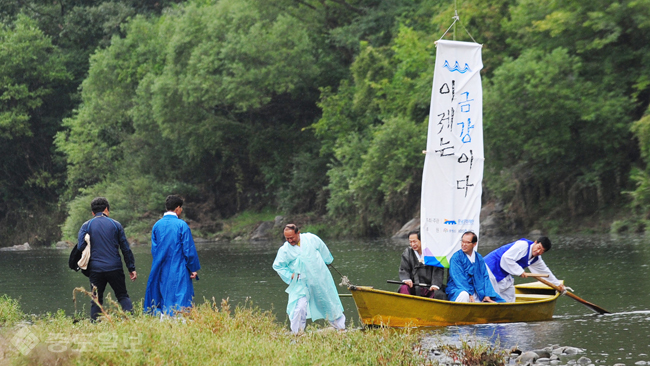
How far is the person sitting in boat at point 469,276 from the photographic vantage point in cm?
1349

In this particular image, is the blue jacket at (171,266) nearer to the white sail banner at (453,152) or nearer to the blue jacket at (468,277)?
the blue jacket at (468,277)

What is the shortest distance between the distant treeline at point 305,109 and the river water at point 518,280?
162 inches

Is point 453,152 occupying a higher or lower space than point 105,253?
higher

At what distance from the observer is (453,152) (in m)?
15.4

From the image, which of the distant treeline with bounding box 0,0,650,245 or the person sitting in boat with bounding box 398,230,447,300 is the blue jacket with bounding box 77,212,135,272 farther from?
the distant treeline with bounding box 0,0,650,245

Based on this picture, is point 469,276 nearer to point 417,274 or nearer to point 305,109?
point 417,274

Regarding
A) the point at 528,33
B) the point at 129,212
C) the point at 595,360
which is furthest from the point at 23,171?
the point at 595,360

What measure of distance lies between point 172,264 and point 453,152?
6.10m

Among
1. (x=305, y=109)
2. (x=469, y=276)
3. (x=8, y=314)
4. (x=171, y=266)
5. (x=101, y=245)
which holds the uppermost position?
(x=305, y=109)

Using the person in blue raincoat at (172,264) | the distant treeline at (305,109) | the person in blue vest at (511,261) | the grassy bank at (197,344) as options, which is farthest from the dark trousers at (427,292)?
the distant treeline at (305,109)

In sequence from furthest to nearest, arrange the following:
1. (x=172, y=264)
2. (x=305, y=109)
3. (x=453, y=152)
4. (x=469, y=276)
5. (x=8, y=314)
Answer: (x=305, y=109), (x=453, y=152), (x=469, y=276), (x=8, y=314), (x=172, y=264)

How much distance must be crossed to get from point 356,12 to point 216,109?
36.1 feet

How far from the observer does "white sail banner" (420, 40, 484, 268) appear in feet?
50.4

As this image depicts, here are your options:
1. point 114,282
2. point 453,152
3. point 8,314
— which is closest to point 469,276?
point 453,152
